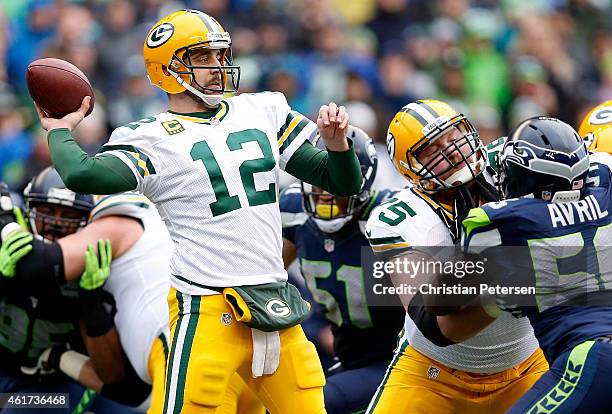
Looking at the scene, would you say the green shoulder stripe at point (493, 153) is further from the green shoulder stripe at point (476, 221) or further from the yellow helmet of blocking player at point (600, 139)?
the green shoulder stripe at point (476, 221)

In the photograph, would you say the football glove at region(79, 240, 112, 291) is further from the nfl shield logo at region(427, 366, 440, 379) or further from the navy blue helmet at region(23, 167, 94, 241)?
the nfl shield logo at region(427, 366, 440, 379)

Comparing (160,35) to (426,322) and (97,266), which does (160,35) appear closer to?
(97,266)

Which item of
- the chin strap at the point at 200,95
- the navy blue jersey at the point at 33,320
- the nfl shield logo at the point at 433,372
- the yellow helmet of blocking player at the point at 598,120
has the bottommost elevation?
the navy blue jersey at the point at 33,320

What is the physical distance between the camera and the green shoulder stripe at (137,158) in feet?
12.6

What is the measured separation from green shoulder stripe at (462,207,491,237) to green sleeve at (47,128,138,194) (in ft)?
3.81

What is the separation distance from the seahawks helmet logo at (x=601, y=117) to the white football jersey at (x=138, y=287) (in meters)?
2.11

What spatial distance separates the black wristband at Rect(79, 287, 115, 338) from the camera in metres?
5.21

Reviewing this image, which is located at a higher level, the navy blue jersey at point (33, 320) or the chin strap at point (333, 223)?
the chin strap at point (333, 223)

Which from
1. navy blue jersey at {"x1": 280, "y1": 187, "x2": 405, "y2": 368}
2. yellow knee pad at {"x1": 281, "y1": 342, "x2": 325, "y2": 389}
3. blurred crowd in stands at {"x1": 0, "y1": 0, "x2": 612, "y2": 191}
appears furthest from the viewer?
blurred crowd in stands at {"x1": 0, "y1": 0, "x2": 612, "y2": 191}

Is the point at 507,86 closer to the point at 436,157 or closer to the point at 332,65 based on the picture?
the point at 332,65

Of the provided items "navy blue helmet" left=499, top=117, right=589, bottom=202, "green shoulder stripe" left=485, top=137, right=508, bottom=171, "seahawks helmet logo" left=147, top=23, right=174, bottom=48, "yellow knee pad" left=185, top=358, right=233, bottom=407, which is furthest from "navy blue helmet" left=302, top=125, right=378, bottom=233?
"yellow knee pad" left=185, top=358, right=233, bottom=407

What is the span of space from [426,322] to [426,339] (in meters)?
0.34

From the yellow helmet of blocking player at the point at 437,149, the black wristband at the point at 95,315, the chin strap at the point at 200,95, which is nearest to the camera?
the chin strap at the point at 200,95

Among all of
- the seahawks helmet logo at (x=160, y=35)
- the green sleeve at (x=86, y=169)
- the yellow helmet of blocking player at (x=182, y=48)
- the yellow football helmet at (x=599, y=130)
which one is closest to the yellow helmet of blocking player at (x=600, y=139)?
the yellow football helmet at (x=599, y=130)
